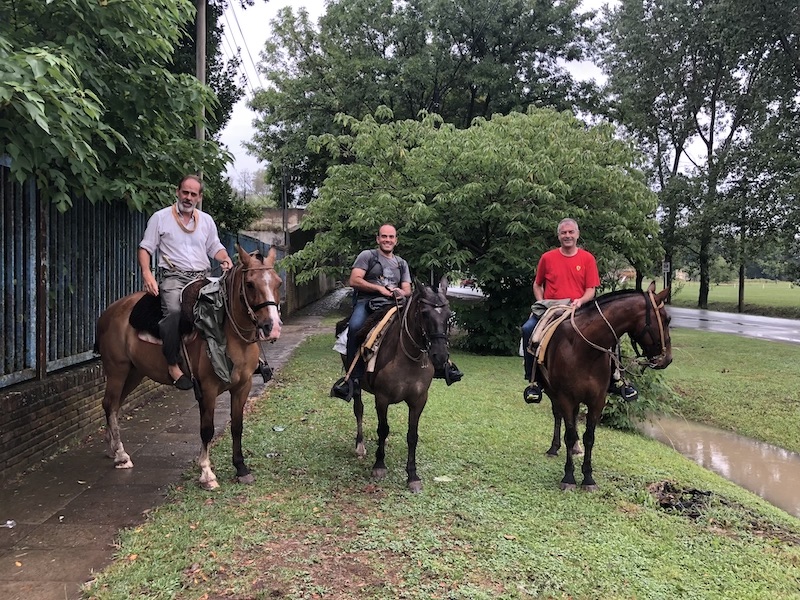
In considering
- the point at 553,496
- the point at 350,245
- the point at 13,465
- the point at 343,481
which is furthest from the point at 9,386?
the point at 350,245

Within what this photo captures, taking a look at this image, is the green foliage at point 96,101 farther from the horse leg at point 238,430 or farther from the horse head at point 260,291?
the horse leg at point 238,430

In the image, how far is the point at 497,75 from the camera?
70.1 ft

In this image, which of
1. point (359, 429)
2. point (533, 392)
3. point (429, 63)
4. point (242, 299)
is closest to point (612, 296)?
point (533, 392)

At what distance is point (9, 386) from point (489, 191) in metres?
8.82

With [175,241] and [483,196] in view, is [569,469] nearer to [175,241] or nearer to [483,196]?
[175,241]

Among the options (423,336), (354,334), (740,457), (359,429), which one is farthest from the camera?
(740,457)

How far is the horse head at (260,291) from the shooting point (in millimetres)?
4434

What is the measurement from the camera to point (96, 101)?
5.16 metres

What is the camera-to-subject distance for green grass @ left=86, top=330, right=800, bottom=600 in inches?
137

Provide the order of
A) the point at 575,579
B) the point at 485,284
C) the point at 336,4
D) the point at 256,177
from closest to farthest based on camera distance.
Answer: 1. the point at 575,579
2. the point at 485,284
3. the point at 336,4
4. the point at 256,177

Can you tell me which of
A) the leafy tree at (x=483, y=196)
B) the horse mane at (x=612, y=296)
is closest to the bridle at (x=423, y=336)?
the horse mane at (x=612, y=296)

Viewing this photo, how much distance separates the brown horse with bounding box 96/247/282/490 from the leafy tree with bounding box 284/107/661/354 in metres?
6.51

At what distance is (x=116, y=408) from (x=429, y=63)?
62.9ft

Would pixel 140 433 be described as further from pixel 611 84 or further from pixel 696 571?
pixel 611 84
